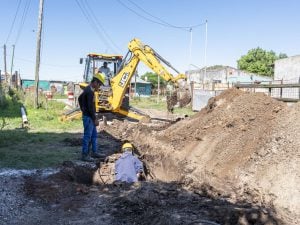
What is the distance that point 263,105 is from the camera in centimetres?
881

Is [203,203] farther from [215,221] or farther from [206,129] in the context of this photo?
[206,129]

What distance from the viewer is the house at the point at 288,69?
31.2 m

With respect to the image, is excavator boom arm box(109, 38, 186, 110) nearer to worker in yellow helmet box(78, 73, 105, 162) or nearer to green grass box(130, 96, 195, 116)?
worker in yellow helmet box(78, 73, 105, 162)

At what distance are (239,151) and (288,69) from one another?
26.4 metres

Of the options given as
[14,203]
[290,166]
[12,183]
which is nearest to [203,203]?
[290,166]

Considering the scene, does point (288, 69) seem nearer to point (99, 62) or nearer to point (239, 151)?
point (99, 62)

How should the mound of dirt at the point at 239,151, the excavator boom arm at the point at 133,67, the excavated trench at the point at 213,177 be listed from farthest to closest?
the excavator boom arm at the point at 133,67, the mound of dirt at the point at 239,151, the excavated trench at the point at 213,177

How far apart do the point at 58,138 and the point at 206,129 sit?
15.3ft

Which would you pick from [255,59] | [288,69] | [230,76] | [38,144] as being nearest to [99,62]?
[38,144]

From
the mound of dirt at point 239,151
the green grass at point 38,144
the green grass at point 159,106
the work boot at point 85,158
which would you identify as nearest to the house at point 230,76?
the green grass at point 159,106

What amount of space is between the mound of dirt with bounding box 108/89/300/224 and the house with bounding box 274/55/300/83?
21.6 metres

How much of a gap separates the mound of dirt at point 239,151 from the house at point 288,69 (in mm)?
21586

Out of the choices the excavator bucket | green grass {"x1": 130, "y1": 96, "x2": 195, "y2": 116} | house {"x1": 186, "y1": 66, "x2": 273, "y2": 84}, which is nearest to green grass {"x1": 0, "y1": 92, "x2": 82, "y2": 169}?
the excavator bucket

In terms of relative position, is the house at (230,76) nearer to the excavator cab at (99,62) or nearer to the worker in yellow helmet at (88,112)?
the excavator cab at (99,62)
